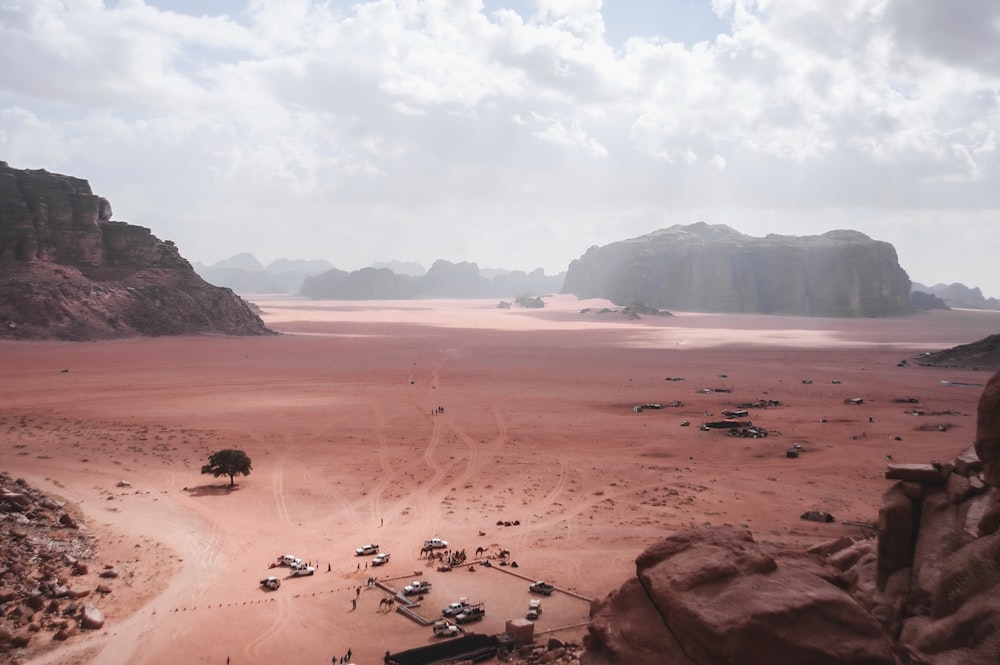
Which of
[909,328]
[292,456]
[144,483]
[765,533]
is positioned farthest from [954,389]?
[909,328]

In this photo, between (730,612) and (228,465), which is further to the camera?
(228,465)

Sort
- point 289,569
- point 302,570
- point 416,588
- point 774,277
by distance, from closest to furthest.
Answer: point 416,588, point 302,570, point 289,569, point 774,277

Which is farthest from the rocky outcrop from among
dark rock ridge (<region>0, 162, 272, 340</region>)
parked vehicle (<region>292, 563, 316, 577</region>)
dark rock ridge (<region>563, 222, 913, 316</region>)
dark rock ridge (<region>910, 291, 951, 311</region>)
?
dark rock ridge (<region>910, 291, 951, 311</region>)

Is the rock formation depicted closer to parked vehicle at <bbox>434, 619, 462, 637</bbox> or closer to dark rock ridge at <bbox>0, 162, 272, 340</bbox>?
parked vehicle at <bbox>434, 619, 462, 637</bbox>

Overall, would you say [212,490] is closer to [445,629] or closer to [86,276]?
[445,629]

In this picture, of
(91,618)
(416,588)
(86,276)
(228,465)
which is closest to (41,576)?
(91,618)

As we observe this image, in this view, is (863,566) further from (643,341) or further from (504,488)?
(643,341)
